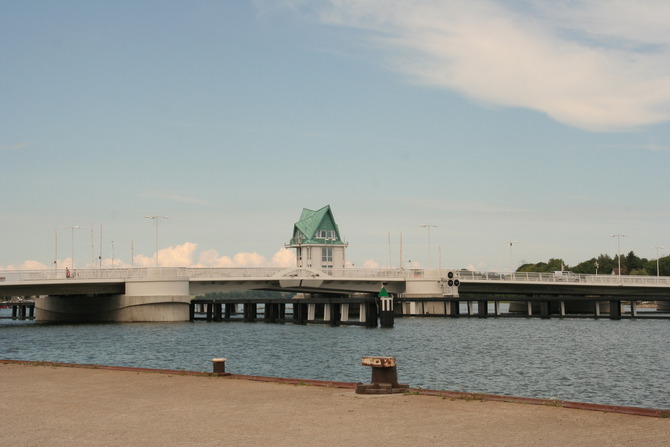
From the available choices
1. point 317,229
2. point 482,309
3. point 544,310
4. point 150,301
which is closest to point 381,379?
point 150,301

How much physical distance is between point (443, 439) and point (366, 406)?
4.51m

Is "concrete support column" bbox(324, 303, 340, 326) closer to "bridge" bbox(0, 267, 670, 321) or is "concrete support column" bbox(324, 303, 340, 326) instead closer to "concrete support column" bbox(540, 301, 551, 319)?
"bridge" bbox(0, 267, 670, 321)

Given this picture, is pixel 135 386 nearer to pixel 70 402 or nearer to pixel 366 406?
pixel 70 402

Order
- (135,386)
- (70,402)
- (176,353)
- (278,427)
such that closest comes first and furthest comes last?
(278,427) → (70,402) → (135,386) → (176,353)

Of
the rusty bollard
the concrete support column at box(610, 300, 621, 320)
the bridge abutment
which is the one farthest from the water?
the concrete support column at box(610, 300, 621, 320)

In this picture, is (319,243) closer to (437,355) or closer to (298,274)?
(298,274)

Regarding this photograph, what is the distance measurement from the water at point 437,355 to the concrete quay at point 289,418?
15017mm

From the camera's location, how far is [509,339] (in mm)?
76938

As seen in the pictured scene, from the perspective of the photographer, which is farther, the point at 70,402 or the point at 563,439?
the point at 70,402

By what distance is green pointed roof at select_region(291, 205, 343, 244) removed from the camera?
19088cm

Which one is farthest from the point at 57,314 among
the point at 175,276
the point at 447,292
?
the point at 447,292

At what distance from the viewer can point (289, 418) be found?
1916 cm

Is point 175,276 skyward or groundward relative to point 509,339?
skyward

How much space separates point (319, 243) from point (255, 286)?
228ft
